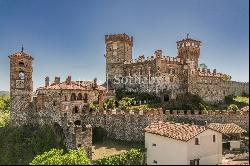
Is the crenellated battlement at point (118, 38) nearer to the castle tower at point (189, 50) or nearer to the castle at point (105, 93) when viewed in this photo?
the castle at point (105, 93)

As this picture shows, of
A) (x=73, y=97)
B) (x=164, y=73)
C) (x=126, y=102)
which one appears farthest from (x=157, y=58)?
(x=73, y=97)

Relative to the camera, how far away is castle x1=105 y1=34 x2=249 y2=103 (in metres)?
68.4

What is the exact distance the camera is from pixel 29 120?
55.6m

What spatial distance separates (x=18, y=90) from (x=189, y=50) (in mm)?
36488

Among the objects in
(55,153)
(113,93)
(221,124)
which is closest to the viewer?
(55,153)

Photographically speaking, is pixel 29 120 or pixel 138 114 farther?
pixel 29 120

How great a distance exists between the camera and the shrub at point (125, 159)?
40.6 metres

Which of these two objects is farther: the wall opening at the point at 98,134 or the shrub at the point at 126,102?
the shrub at the point at 126,102

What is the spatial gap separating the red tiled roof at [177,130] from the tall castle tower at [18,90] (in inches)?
899

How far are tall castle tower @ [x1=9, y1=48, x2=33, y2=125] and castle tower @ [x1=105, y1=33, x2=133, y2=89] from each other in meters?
24.3

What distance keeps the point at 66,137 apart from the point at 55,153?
614 cm

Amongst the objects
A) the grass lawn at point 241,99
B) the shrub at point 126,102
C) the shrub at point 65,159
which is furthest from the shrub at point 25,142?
the grass lawn at point 241,99

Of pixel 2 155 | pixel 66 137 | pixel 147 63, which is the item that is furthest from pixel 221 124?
pixel 2 155

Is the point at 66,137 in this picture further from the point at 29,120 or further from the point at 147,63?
the point at 147,63
